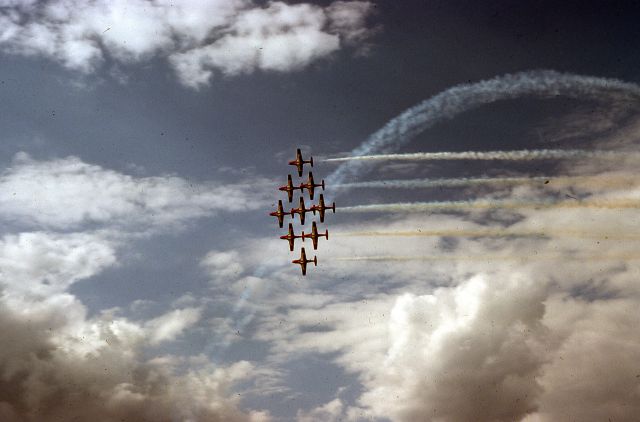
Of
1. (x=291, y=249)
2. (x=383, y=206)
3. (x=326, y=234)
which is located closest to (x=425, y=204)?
(x=383, y=206)

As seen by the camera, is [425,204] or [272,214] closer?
[425,204]

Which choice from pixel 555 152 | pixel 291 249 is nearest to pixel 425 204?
pixel 555 152

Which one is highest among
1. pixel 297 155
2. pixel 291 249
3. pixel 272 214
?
pixel 297 155

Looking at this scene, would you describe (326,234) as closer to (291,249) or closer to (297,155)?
(291,249)

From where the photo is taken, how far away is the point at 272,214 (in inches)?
4621

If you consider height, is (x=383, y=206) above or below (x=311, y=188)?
below

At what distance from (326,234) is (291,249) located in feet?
30.7

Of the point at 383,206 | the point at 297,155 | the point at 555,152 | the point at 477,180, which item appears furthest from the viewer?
the point at 297,155

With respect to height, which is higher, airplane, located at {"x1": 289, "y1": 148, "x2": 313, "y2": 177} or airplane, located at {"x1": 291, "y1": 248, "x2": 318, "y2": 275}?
airplane, located at {"x1": 289, "y1": 148, "x2": 313, "y2": 177}

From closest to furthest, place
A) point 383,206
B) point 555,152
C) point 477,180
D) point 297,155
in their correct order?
point 555,152 → point 477,180 → point 383,206 → point 297,155

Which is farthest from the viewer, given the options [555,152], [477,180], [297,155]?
[297,155]

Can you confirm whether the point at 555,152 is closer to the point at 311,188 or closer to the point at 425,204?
the point at 425,204

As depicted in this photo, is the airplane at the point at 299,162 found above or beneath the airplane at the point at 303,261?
above

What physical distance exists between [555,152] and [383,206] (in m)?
31.6
